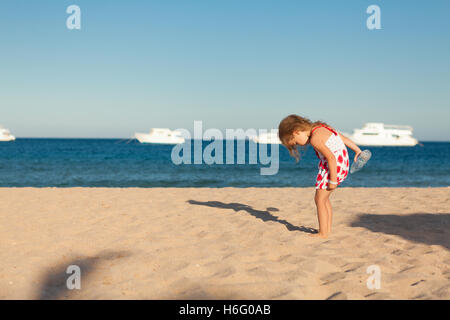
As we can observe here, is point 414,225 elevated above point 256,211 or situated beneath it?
elevated above

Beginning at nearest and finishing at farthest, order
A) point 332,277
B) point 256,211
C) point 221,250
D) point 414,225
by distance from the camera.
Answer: point 332,277 → point 221,250 → point 414,225 → point 256,211

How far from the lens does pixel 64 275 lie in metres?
3.31

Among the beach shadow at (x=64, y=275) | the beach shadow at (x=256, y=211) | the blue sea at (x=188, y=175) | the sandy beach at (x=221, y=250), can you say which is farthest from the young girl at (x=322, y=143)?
the beach shadow at (x=64, y=275)

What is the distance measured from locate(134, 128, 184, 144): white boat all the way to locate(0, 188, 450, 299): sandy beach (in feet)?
231

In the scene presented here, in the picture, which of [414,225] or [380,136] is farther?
[380,136]

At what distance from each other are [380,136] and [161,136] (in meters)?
47.0

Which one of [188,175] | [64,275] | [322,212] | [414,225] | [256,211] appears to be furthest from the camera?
[188,175]

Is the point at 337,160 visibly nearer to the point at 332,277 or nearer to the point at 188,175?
the point at 332,277

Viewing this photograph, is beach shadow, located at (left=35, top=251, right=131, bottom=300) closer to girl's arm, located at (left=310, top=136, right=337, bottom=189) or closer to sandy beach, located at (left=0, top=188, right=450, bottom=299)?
sandy beach, located at (left=0, top=188, right=450, bottom=299)

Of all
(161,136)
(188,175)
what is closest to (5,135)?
(161,136)

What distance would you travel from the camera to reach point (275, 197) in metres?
8.27
